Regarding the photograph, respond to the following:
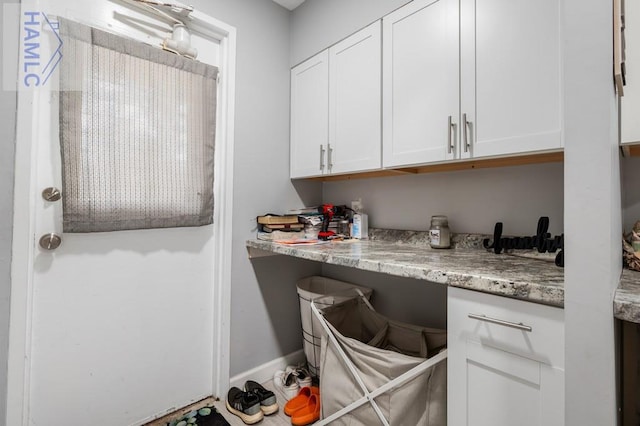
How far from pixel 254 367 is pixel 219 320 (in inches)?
15.9

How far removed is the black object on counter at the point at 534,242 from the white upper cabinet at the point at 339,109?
0.63 m

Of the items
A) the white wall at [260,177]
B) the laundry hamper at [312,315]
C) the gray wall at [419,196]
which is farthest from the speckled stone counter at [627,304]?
the white wall at [260,177]

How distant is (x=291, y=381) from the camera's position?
1798mm

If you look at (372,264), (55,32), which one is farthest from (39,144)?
(372,264)

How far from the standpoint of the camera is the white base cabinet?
72cm

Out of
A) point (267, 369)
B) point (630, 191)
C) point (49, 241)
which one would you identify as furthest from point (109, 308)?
point (630, 191)

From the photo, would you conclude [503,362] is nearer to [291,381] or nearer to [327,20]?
[291,381]

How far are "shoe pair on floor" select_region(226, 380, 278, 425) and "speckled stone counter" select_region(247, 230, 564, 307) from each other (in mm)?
799

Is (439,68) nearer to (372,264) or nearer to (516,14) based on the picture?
(516,14)

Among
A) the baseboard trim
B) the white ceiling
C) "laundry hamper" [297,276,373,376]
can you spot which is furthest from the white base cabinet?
the white ceiling

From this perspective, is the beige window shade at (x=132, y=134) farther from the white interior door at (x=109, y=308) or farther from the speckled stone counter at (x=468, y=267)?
the speckled stone counter at (x=468, y=267)

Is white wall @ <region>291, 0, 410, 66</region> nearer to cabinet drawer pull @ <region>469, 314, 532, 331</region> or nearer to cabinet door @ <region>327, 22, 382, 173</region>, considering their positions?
cabinet door @ <region>327, 22, 382, 173</region>

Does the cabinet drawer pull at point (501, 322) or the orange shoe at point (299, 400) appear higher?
the cabinet drawer pull at point (501, 322)

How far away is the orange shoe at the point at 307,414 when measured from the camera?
1.48 meters
